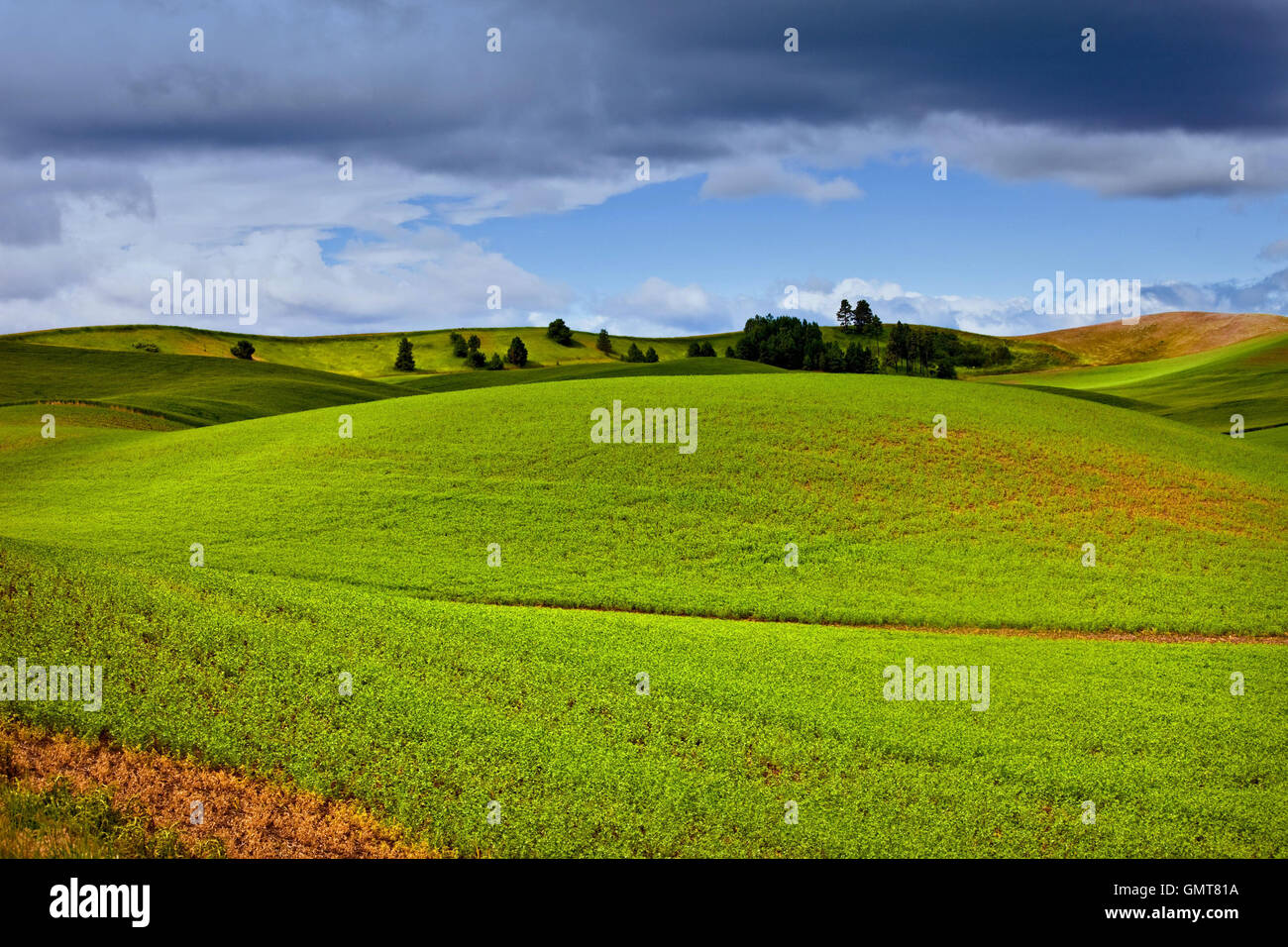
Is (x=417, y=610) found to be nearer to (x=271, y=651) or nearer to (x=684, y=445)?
(x=271, y=651)

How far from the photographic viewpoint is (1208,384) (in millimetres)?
119688

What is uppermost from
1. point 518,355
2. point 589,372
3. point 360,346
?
point 360,346

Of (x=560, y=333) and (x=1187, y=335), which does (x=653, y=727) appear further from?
(x=1187, y=335)

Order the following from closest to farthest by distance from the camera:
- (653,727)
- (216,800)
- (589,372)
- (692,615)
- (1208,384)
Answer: (216,800)
(653,727)
(692,615)
(589,372)
(1208,384)

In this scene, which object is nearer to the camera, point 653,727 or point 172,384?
point 653,727

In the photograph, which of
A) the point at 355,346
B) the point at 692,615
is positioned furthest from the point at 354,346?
the point at 692,615

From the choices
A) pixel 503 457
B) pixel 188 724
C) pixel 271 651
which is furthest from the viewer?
pixel 503 457

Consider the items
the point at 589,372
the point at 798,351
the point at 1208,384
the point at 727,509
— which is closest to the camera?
the point at 727,509

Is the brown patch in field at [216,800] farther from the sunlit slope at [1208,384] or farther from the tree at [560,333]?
the tree at [560,333]

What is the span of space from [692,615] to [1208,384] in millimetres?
121405

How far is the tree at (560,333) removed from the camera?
16512 centimetres

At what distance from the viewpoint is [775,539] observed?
31.8 m
